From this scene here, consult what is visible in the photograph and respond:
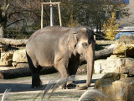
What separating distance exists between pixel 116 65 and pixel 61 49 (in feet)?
18.0

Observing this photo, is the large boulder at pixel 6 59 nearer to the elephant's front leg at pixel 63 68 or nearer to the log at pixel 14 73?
the log at pixel 14 73

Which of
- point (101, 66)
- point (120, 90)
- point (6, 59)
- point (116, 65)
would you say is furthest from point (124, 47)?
point (120, 90)

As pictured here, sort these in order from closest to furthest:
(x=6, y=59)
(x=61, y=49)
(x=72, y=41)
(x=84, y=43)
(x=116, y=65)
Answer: (x=84, y=43), (x=72, y=41), (x=61, y=49), (x=116, y=65), (x=6, y=59)

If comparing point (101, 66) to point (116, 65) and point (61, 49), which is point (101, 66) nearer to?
point (116, 65)

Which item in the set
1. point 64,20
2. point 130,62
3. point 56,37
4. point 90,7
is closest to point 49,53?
point 56,37

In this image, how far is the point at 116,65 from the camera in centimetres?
1383

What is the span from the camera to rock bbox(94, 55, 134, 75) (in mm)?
13438

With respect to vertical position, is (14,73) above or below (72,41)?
below

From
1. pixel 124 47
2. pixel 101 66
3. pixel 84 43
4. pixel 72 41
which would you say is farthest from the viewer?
pixel 101 66

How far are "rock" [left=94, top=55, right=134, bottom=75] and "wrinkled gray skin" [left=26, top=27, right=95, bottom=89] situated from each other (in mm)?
4696

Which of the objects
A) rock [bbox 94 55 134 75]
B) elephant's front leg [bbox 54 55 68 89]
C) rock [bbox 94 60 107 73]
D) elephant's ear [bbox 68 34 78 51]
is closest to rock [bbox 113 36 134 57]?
rock [bbox 94 55 134 75]

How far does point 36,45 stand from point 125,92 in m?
4.18

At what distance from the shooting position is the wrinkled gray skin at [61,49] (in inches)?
337

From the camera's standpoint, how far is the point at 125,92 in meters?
6.10
